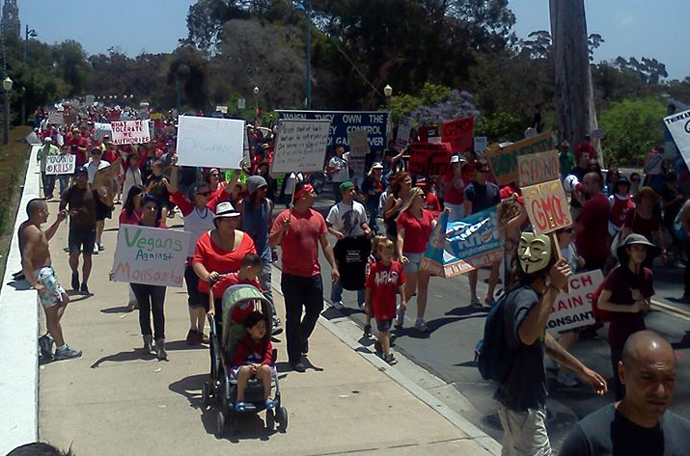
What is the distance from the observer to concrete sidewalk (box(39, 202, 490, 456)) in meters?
6.87

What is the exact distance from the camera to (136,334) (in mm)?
10219

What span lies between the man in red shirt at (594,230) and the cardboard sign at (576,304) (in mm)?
2454

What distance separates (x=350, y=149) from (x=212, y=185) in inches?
337

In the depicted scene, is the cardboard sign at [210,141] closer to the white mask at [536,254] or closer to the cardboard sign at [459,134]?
the cardboard sign at [459,134]

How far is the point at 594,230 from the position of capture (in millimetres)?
10328

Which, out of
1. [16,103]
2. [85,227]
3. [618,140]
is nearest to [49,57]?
[16,103]

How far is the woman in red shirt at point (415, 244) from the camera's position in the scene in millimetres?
10531

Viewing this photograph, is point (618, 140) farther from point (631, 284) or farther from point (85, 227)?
point (631, 284)

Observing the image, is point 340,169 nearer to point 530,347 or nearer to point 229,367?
point 229,367

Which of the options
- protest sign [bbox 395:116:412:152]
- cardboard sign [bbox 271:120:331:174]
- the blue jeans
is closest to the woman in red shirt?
the blue jeans

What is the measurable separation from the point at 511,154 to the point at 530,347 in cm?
559

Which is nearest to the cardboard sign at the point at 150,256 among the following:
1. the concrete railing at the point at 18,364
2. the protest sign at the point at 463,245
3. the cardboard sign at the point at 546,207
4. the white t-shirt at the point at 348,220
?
the concrete railing at the point at 18,364

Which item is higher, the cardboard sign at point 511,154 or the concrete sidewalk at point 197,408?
the cardboard sign at point 511,154

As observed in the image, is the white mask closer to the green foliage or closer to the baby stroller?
the baby stroller
